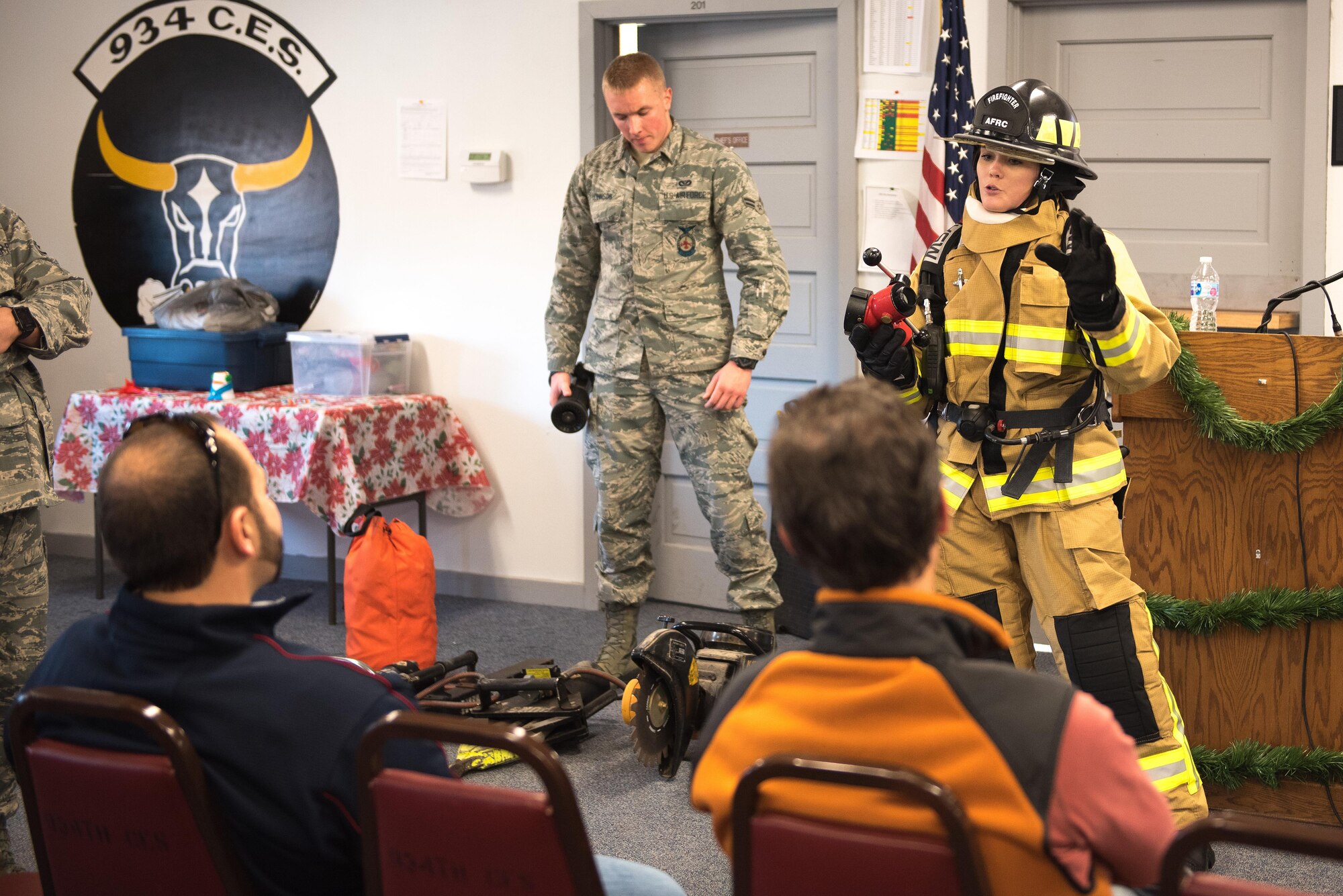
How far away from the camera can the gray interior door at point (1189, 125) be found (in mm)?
4129

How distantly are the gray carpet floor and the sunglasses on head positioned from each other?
1582 millimetres

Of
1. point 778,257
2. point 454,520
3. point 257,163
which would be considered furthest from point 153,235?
point 778,257

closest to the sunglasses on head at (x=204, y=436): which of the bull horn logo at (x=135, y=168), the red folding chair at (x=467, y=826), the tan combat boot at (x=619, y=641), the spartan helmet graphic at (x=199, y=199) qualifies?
the red folding chair at (x=467, y=826)

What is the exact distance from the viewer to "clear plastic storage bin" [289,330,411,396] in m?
5.04

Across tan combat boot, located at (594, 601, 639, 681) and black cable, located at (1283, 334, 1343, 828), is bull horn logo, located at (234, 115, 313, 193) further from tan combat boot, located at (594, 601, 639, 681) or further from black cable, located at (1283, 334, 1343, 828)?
black cable, located at (1283, 334, 1343, 828)

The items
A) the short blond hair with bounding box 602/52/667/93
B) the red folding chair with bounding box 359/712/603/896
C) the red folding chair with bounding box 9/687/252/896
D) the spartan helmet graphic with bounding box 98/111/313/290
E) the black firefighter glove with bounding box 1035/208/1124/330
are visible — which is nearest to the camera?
the red folding chair with bounding box 359/712/603/896

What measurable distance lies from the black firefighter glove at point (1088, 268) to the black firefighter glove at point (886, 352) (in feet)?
1.35

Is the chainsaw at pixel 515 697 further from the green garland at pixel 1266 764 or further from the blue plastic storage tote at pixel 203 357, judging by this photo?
the blue plastic storage tote at pixel 203 357

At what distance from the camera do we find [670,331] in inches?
152

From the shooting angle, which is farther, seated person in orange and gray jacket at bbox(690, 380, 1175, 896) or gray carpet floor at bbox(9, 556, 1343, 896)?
gray carpet floor at bbox(9, 556, 1343, 896)

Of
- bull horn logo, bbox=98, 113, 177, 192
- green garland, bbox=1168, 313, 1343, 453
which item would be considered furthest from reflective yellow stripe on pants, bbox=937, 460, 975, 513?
bull horn logo, bbox=98, 113, 177, 192

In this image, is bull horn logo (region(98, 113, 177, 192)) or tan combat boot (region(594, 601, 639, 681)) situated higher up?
bull horn logo (region(98, 113, 177, 192))

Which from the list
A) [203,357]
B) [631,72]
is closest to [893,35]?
[631,72]

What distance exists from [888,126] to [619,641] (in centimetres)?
205
